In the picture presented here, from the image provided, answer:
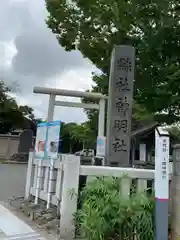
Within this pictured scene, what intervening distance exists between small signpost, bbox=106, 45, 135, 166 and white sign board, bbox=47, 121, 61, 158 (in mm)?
2060

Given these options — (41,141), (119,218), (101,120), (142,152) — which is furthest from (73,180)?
(142,152)

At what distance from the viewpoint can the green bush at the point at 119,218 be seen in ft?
12.3

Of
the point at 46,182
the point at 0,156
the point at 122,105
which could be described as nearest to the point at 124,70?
the point at 122,105

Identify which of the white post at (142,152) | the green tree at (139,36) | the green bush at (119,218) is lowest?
the green bush at (119,218)

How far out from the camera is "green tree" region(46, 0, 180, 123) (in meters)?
8.75

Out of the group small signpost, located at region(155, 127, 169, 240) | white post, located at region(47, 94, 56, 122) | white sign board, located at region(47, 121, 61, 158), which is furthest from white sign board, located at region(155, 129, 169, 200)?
white post, located at region(47, 94, 56, 122)

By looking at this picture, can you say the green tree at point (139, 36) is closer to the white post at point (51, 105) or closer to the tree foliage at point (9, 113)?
the white post at point (51, 105)

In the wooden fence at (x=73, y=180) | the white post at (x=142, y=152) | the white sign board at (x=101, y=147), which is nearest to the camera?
the wooden fence at (x=73, y=180)

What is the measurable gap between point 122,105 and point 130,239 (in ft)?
14.9

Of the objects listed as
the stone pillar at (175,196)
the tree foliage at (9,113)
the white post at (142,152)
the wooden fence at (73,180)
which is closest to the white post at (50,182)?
the wooden fence at (73,180)

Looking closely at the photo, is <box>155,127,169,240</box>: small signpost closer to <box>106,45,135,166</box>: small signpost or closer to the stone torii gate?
<box>106,45,135,166</box>: small signpost

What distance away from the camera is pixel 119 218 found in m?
3.76

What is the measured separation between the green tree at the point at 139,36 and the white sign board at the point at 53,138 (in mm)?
3806

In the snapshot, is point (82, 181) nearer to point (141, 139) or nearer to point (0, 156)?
point (141, 139)
